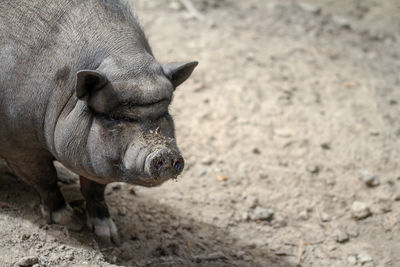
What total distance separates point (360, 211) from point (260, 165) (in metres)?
1.09

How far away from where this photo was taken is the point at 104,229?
4.15 m

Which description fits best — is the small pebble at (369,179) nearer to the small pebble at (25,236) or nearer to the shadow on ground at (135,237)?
the shadow on ground at (135,237)

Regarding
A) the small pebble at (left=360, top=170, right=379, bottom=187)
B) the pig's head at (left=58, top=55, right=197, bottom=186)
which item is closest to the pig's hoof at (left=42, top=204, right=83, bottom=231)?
the pig's head at (left=58, top=55, right=197, bottom=186)

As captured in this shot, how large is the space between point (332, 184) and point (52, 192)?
2.69 metres

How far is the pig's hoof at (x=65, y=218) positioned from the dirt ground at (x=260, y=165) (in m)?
0.09

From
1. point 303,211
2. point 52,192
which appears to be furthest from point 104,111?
point 303,211

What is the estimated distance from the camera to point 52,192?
4055 millimetres

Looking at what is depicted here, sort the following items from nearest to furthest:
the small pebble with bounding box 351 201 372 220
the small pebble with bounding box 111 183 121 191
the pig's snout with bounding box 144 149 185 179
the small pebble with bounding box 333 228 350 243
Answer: the pig's snout with bounding box 144 149 185 179 < the small pebble with bounding box 333 228 350 243 < the small pebble with bounding box 351 201 372 220 < the small pebble with bounding box 111 183 121 191

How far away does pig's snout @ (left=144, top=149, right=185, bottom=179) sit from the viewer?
3008 millimetres

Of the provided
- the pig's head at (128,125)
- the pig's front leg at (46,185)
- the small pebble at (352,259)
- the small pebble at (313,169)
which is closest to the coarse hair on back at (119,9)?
the pig's head at (128,125)

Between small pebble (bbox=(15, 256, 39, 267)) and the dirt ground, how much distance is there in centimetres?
7

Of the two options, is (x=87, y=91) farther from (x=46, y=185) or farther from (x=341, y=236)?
(x=341, y=236)

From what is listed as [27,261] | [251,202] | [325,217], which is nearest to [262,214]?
[251,202]

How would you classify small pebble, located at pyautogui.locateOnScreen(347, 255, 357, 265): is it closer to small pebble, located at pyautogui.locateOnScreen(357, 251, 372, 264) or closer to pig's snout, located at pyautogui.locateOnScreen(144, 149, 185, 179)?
small pebble, located at pyautogui.locateOnScreen(357, 251, 372, 264)
